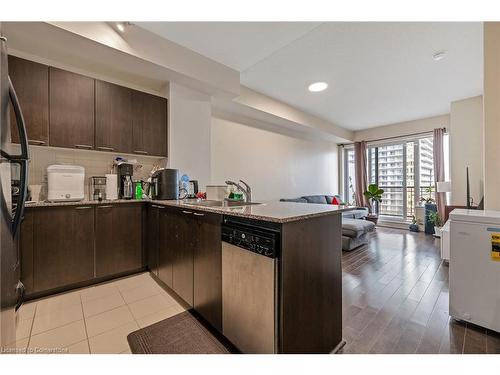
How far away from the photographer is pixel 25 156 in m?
1.13

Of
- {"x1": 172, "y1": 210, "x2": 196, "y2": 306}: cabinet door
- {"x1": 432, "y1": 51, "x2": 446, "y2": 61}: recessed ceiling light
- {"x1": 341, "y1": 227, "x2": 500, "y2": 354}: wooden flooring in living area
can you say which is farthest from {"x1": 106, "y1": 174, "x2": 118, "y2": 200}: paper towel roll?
{"x1": 432, "y1": 51, "x2": 446, "y2": 61}: recessed ceiling light

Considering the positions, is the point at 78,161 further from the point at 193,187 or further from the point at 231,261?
the point at 231,261

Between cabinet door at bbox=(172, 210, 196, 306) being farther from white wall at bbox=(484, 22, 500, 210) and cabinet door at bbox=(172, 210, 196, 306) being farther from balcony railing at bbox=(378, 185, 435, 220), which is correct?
balcony railing at bbox=(378, 185, 435, 220)

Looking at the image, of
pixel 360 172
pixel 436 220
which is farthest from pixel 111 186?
pixel 360 172

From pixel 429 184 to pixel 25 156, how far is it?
7239mm

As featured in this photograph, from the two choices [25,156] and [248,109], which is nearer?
[25,156]

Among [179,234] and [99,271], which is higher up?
[179,234]

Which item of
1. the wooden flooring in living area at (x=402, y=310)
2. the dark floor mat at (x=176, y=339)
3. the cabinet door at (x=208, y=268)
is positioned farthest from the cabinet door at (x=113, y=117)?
the wooden flooring in living area at (x=402, y=310)

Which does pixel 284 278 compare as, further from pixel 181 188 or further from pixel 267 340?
pixel 181 188

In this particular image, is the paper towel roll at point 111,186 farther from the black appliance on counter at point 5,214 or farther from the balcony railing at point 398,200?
the balcony railing at point 398,200

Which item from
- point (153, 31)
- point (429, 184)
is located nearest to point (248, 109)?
point (153, 31)

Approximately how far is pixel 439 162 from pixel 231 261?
19.7 feet

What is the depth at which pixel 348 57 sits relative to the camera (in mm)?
2826

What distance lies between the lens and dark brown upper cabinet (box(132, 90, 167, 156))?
2736 mm
